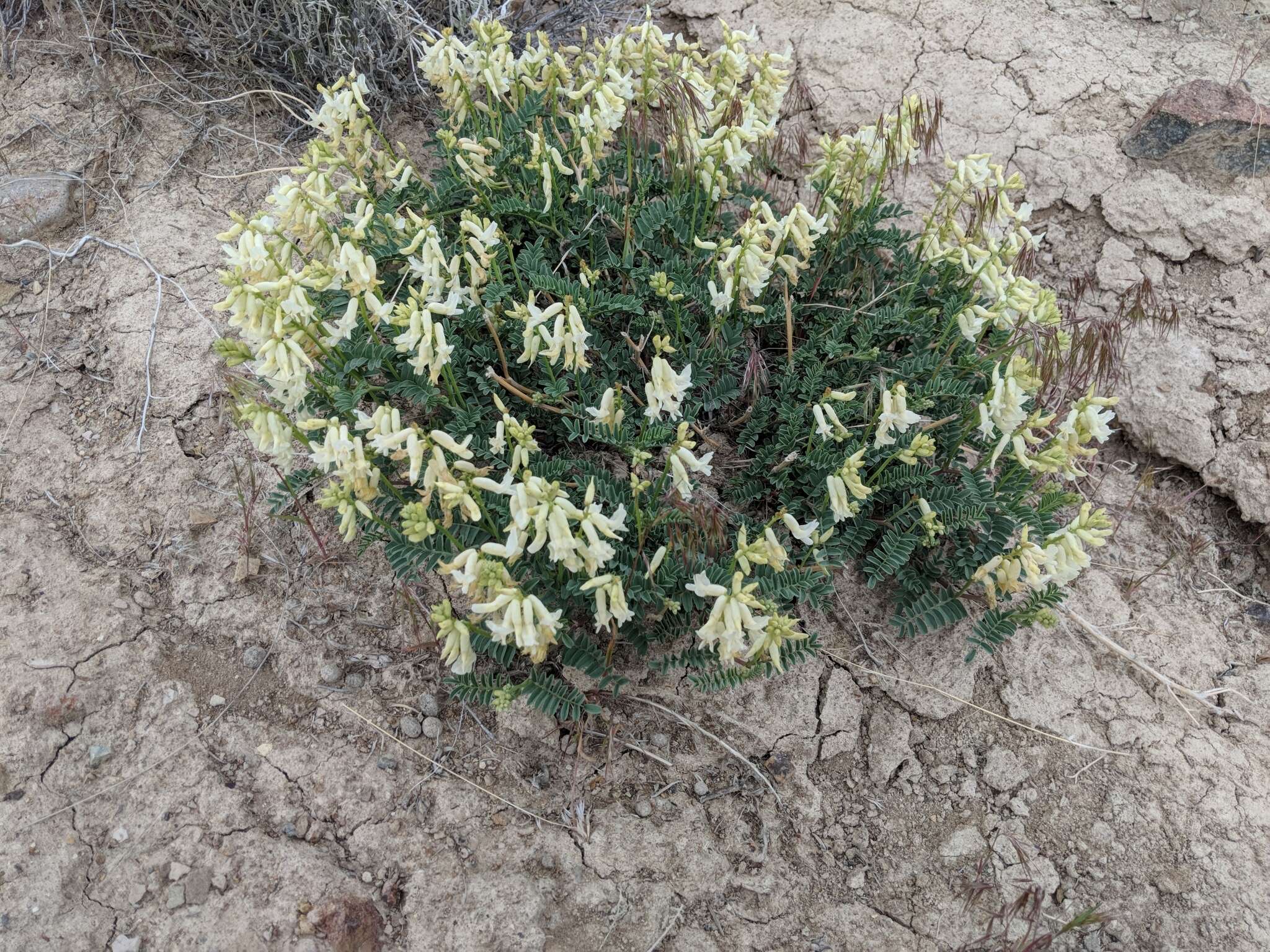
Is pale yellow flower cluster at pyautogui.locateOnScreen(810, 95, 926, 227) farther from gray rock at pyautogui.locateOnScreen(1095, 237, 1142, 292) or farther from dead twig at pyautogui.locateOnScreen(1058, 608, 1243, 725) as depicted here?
dead twig at pyautogui.locateOnScreen(1058, 608, 1243, 725)

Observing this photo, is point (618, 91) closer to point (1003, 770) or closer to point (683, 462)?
point (683, 462)

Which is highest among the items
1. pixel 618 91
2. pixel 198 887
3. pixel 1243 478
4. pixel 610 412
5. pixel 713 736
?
pixel 618 91

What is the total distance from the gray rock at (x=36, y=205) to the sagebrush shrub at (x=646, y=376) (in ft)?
3.73

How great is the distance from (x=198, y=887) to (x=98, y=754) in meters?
0.48

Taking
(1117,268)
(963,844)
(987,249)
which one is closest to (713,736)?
(963,844)

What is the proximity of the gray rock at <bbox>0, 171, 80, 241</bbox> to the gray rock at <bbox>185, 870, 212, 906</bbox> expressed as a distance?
8.64 feet

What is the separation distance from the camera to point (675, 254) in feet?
9.66

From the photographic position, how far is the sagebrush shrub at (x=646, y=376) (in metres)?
2.27

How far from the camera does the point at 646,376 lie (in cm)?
280

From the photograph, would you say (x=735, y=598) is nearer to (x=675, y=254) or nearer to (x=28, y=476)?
(x=675, y=254)

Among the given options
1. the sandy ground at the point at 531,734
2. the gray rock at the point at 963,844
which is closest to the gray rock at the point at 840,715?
the sandy ground at the point at 531,734

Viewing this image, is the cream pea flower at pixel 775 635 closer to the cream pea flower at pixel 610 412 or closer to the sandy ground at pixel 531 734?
the sandy ground at pixel 531 734

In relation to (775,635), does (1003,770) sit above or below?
below

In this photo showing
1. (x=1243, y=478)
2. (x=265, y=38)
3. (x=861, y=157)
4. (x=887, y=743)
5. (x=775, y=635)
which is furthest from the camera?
(x=265, y=38)
